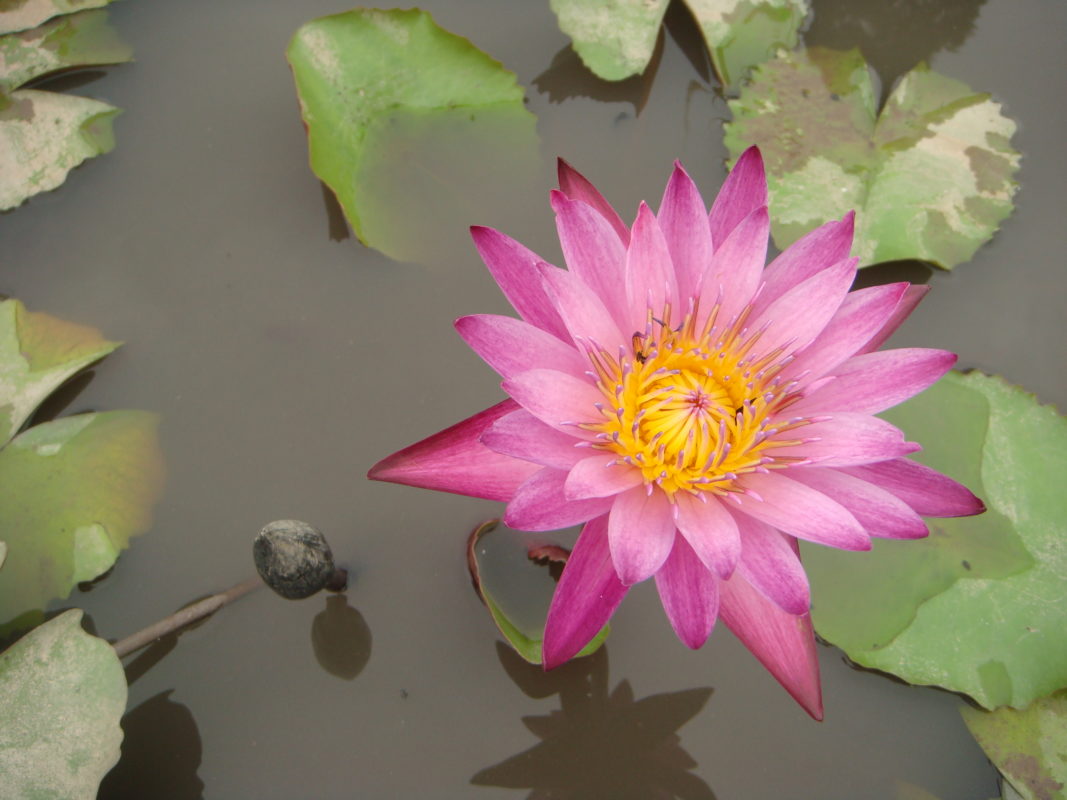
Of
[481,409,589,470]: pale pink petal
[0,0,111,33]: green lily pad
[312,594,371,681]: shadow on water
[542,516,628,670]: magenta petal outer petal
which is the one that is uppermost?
[0,0,111,33]: green lily pad

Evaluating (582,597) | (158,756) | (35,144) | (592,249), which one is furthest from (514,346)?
(35,144)

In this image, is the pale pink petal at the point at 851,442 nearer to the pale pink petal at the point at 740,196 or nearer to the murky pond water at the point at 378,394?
the pale pink petal at the point at 740,196

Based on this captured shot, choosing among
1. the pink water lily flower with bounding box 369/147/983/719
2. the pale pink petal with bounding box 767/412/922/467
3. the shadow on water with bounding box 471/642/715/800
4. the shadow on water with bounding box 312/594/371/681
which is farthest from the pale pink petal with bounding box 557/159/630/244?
the shadow on water with bounding box 312/594/371/681

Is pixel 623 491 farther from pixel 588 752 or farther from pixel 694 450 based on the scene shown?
pixel 588 752

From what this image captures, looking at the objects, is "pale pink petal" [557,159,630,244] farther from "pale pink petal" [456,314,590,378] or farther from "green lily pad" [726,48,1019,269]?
"green lily pad" [726,48,1019,269]

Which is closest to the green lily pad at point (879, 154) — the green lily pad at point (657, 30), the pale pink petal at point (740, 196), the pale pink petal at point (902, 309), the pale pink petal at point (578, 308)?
the green lily pad at point (657, 30)
